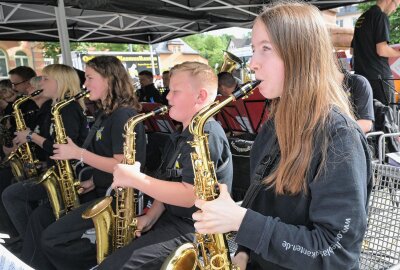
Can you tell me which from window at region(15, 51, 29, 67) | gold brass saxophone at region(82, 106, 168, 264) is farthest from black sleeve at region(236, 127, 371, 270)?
window at region(15, 51, 29, 67)

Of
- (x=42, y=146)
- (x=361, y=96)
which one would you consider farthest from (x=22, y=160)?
(x=361, y=96)

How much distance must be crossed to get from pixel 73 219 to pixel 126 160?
0.64 metres

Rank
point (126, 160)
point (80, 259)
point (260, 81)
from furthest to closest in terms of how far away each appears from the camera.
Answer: point (80, 259) → point (126, 160) → point (260, 81)

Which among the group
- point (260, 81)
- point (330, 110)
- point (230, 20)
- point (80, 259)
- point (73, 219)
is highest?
point (230, 20)

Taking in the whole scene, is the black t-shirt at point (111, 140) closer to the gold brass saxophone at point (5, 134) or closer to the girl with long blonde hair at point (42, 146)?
the girl with long blonde hair at point (42, 146)

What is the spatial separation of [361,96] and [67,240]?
8.92 ft

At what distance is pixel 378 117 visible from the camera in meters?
4.01

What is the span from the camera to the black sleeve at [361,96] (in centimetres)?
318

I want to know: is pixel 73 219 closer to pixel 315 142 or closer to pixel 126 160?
pixel 126 160

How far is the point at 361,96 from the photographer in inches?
126

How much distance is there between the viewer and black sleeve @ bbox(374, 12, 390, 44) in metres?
4.01

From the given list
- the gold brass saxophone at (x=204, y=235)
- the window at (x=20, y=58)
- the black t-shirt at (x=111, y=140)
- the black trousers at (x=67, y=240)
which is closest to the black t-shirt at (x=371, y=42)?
the black t-shirt at (x=111, y=140)

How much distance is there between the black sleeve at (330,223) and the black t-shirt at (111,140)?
1.86 meters

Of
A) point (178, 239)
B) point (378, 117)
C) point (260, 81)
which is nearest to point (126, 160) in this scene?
point (178, 239)
